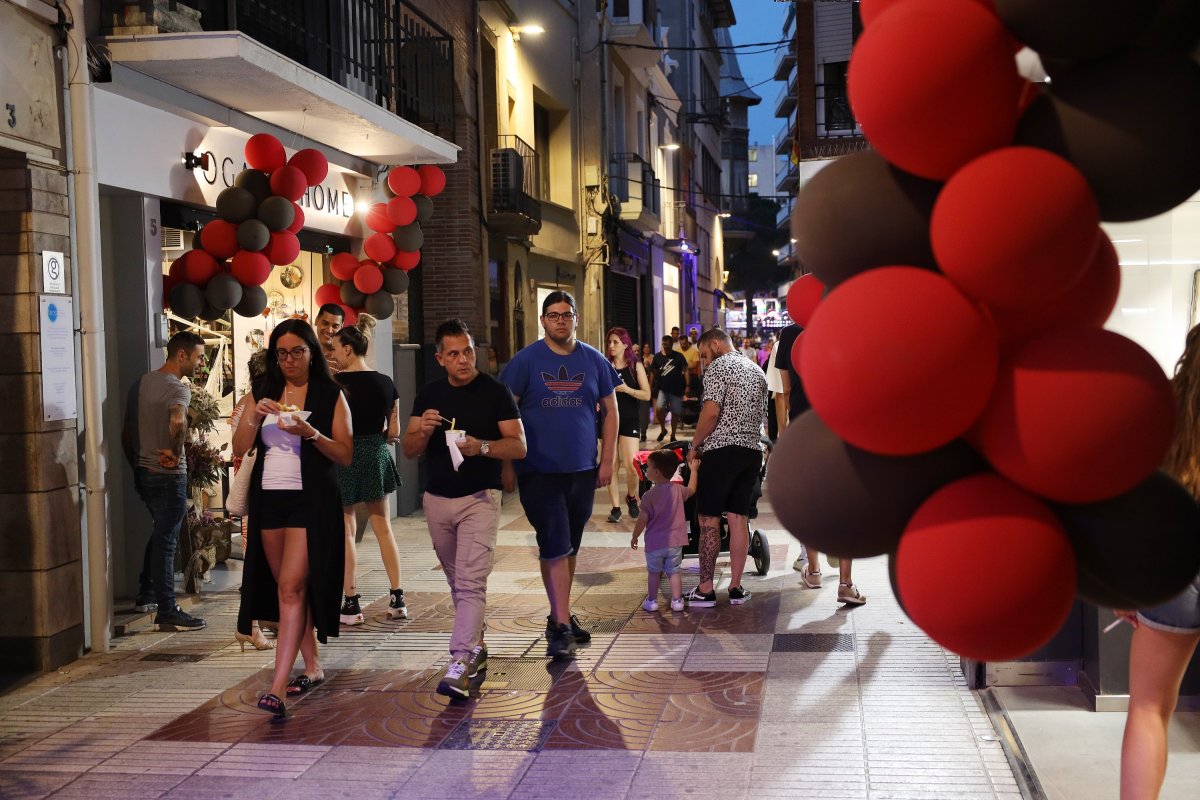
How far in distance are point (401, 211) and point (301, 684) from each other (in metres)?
6.74

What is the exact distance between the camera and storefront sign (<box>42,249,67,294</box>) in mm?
7363

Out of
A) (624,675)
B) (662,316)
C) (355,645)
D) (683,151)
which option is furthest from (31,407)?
(683,151)

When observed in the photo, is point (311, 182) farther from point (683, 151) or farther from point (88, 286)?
point (683, 151)

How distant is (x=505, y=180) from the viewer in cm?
1716

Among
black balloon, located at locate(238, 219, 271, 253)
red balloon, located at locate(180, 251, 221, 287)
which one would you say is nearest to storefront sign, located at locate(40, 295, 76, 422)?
red balloon, located at locate(180, 251, 221, 287)

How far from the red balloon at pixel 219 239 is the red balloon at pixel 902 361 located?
25.1 ft

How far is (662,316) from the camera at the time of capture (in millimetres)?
37906

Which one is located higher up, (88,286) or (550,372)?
(88,286)

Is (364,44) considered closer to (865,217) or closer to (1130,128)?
(865,217)

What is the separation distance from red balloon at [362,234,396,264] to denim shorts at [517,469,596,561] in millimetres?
5631

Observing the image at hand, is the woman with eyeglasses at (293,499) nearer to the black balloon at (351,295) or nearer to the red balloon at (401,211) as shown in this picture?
the black balloon at (351,295)

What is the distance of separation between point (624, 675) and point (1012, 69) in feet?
17.2

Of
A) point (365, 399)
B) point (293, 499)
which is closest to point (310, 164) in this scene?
point (365, 399)

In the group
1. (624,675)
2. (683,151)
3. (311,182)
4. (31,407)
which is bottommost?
(624,675)
